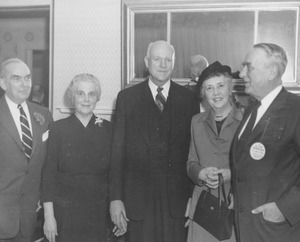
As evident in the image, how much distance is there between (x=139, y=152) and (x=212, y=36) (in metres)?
2.09

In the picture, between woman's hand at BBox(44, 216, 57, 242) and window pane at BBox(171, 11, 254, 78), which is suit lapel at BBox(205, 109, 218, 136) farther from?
window pane at BBox(171, 11, 254, 78)

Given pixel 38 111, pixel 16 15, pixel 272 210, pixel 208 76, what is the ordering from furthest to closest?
pixel 16 15 < pixel 38 111 < pixel 208 76 < pixel 272 210

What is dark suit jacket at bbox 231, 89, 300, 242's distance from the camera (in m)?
1.98

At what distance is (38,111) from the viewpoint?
9.04 ft

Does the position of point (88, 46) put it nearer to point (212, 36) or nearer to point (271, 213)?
point (212, 36)

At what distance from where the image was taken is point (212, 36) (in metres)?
4.21

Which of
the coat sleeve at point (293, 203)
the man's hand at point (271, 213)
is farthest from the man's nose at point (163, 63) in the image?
the man's hand at point (271, 213)

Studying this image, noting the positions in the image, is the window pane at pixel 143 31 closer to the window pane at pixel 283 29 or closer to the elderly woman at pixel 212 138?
the window pane at pixel 283 29

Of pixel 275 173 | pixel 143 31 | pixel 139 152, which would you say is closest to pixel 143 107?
pixel 139 152

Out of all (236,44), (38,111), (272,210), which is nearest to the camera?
(272,210)

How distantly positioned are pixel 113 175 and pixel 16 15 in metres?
3.04

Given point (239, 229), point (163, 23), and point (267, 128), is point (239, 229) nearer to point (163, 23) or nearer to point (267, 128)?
point (267, 128)

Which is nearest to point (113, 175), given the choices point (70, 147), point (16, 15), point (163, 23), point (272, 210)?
point (70, 147)

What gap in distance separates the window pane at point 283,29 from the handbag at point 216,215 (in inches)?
86.9
